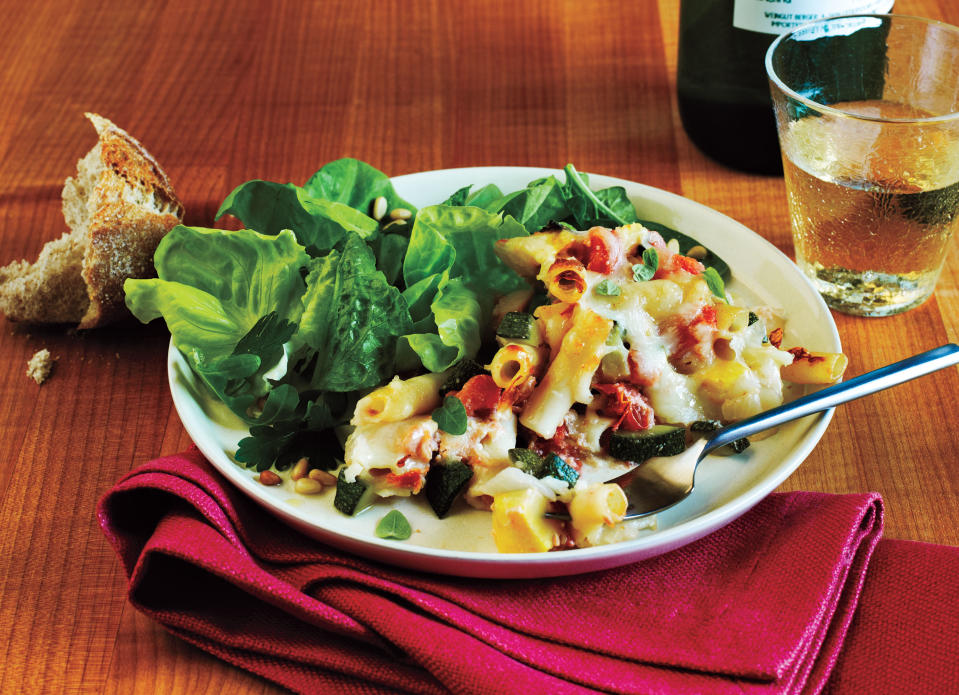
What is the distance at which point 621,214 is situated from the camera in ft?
5.62

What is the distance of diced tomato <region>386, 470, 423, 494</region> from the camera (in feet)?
4.08

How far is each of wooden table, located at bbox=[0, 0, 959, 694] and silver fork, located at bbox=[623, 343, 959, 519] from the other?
164 millimetres

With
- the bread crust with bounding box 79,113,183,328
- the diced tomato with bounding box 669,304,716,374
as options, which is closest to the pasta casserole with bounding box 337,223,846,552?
the diced tomato with bounding box 669,304,716,374

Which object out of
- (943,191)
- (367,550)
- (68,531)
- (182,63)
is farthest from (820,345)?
(182,63)

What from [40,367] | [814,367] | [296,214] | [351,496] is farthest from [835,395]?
[40,367]

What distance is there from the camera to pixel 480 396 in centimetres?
130

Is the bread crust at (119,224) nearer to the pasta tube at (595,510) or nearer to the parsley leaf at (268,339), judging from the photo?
the parsley leaf at (268,339)

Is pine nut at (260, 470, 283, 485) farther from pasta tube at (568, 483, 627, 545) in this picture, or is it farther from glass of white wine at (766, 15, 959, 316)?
glass of white wine at (766, 15, 959, 316)

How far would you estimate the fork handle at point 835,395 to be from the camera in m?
1.29

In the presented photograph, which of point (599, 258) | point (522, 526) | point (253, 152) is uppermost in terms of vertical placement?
point (599, 258)

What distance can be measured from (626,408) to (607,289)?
0.15m

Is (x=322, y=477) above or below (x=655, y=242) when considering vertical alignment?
below

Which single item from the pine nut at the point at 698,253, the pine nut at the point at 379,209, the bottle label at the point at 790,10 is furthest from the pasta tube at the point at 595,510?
the bottle label at the point at 790,10

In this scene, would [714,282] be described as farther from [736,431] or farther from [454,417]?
[454,417]
